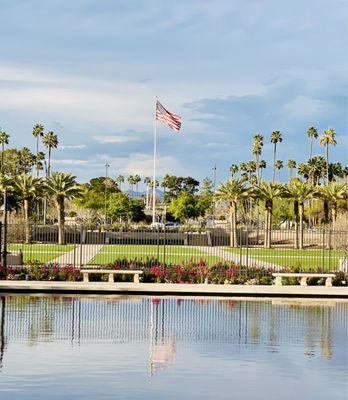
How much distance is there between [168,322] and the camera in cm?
2370

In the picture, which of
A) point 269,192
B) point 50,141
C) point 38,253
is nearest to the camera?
point 38,253

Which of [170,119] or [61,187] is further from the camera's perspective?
[61,187]

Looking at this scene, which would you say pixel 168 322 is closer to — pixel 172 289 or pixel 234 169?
pixel 172 289

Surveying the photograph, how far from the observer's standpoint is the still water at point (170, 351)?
14.7 m

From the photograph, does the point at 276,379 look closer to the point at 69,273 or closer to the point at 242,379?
the point at 242,379

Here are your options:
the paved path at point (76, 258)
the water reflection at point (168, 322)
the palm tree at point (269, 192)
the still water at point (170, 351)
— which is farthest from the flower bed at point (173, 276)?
the palm tree at point (269, 192)

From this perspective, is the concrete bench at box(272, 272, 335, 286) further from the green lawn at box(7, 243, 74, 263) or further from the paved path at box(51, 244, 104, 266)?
the green lawn at box(7, 243, 74, 263)

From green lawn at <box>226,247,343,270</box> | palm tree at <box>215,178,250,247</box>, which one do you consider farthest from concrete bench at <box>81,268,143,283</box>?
palm tree at <box>215,178,250,247</box>

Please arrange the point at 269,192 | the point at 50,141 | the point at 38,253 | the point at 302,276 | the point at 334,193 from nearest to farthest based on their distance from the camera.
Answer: the point at 302,276, the point at 38,253, the point at 334,193, the point at 269,192, the point at 50,141

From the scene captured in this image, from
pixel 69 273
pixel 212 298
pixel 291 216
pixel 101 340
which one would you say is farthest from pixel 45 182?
pixel 101 340

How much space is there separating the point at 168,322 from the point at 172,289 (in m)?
9.70

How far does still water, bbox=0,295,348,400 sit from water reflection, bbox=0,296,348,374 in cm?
3

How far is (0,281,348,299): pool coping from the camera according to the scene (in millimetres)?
32812

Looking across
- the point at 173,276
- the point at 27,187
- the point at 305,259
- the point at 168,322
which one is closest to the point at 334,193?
the point at 27,187
